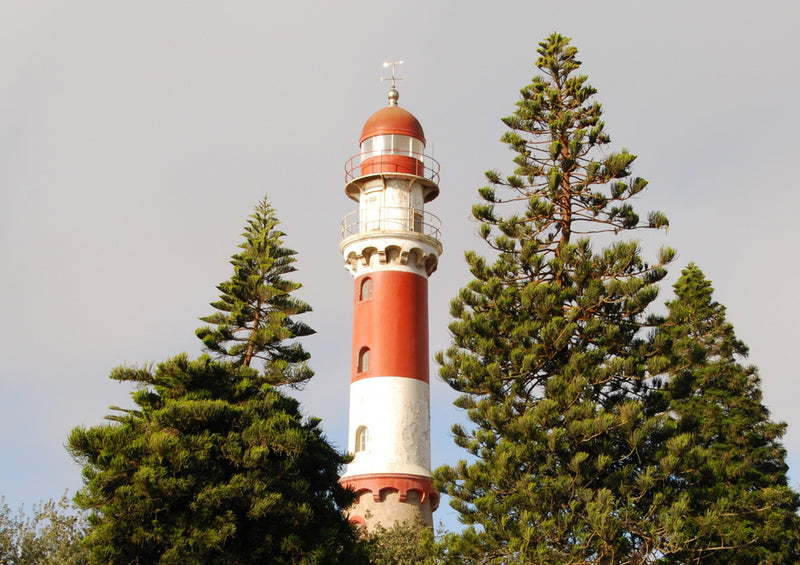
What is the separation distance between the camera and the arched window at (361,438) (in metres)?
34.2

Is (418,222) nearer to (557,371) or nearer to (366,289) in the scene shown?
(366,289)

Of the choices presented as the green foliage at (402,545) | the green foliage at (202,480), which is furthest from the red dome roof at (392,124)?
the green foliage at (202,480)

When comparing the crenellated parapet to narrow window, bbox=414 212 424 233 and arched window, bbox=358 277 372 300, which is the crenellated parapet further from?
narrow window, bbox=414 212 424 233

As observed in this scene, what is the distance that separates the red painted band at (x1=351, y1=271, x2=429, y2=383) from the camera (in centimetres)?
3462

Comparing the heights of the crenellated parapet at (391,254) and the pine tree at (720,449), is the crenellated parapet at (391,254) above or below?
above

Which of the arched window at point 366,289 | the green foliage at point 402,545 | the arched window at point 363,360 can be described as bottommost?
the green foliage at point 402,545

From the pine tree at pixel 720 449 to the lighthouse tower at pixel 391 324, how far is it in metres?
8.17

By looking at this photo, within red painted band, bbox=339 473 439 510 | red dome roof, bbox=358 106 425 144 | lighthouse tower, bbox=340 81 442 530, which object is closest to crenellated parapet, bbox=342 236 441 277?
lighthouse tower, bbox=340 81 442 530

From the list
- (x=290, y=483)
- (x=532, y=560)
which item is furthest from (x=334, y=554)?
(x=532, y=560)

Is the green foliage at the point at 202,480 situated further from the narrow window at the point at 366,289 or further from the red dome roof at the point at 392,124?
the red dome roof at the point at 392,124

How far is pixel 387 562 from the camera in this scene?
2844 cm

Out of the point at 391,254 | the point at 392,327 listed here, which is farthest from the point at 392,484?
the point at 391,254

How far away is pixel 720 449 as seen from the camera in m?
32.7

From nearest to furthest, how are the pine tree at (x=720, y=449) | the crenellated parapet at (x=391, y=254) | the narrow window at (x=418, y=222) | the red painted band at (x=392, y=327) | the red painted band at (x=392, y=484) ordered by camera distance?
the pine tree at (x=720, y=449) → the red painted band at (x=392, y=484) → the red painted band at (x=392, y=327) → the crenellated parapet at (x=391, y=254) → the narrow window at (x=418, y=222)
